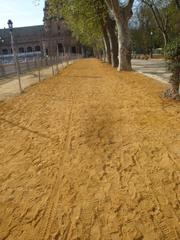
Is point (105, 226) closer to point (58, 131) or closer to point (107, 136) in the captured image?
point (107, 136)

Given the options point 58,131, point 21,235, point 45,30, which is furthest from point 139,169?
point 45,30

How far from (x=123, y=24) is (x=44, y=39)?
98.4 meters

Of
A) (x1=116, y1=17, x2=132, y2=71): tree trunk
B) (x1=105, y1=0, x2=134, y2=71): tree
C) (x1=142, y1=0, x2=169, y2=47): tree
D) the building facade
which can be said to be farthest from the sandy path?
the building facade

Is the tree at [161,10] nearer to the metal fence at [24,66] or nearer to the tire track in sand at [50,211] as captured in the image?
the metal fence at [24,66]

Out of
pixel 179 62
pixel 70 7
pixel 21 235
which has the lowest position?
pixel 21 235

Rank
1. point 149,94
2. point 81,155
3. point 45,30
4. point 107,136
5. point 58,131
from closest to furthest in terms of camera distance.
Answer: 1. point 81,155
2. point 107,136
3. point 58,131
4. point 149,94
5. point 45,30

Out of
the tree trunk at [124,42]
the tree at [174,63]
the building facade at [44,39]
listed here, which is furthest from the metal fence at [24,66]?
the building facade at [44,39]

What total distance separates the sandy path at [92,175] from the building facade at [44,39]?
340 feet

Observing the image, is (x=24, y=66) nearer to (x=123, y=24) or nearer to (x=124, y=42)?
(x=124, y=42)

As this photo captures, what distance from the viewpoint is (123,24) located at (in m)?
25.5

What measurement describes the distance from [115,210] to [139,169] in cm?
134

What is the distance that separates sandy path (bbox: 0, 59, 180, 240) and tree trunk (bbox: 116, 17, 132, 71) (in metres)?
16.4

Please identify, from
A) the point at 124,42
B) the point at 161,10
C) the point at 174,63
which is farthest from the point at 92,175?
the point at 161,10

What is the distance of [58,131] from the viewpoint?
838cm
